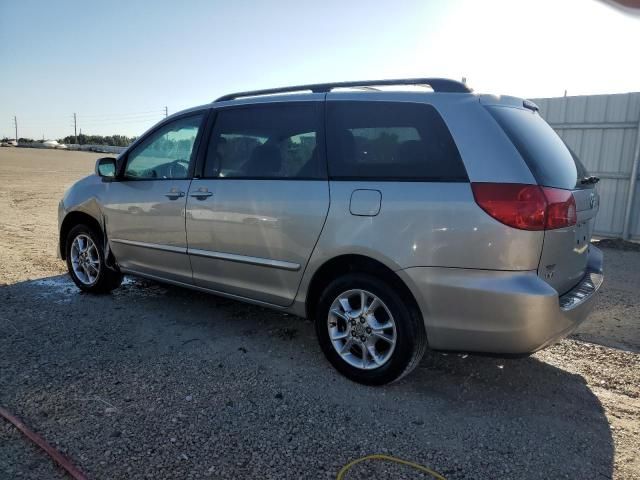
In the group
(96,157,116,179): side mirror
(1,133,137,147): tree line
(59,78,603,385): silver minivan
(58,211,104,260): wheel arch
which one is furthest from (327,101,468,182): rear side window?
(1,133,137,147): tree line

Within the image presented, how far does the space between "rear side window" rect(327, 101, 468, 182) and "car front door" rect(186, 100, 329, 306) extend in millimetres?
142

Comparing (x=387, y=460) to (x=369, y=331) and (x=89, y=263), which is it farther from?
(x=89, y=263)

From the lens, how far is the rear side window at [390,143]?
2.94 m

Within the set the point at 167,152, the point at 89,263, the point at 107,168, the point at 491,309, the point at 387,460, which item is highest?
the point at 167,152

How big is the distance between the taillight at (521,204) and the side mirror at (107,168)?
3.55m

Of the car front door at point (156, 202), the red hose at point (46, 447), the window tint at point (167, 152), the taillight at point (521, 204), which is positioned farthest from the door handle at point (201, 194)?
the taillight at point (521, 204)

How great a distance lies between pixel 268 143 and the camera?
376 cm

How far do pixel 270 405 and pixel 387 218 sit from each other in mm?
1326

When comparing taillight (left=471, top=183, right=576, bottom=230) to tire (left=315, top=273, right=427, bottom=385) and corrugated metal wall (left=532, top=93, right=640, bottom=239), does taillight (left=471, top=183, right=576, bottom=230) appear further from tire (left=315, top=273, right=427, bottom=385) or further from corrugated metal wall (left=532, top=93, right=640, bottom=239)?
corrugated metal wall (left=532, top=93, right=640, bottom=239)

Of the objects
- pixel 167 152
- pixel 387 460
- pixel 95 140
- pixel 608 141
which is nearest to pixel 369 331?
pixel 387 460

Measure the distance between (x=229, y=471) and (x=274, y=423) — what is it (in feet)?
1.53

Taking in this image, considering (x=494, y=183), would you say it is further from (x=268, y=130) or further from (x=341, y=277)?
(x=268, y=130)

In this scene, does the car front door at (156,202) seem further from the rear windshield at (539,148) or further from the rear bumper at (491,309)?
the rear windshield at (539,148)

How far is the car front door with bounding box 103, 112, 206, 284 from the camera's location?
4199mm
